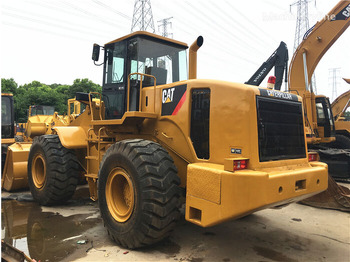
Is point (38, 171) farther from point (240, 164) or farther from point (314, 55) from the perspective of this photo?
point (314, 55)

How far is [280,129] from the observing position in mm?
3729

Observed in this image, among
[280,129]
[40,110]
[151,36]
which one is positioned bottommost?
[280,129]

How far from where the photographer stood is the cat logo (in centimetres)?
417

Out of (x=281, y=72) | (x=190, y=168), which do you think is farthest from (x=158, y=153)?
(x=281, y=72)

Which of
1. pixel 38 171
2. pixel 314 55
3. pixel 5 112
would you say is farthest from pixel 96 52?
pixel 314 55

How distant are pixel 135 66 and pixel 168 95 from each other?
0.99m

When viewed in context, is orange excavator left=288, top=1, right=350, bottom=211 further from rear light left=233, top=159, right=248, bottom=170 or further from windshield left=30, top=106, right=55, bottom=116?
windshield left=30, top=106, right=55, bottom=116

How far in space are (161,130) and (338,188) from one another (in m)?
4.00

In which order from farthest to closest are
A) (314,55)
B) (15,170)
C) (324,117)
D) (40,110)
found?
(40,110)
(314,55)
(324,117)
(15,170)

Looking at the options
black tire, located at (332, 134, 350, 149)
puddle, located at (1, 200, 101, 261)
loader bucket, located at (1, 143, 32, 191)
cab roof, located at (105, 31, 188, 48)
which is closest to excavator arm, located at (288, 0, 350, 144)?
black tire, located at (332, 134, 350, 149)

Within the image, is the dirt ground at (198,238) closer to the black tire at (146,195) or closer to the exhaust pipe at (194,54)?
the black tire at (146,195)

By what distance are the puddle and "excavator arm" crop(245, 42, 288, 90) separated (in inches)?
251

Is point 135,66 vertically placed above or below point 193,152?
above

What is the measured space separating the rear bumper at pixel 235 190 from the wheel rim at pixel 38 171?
3.93m
